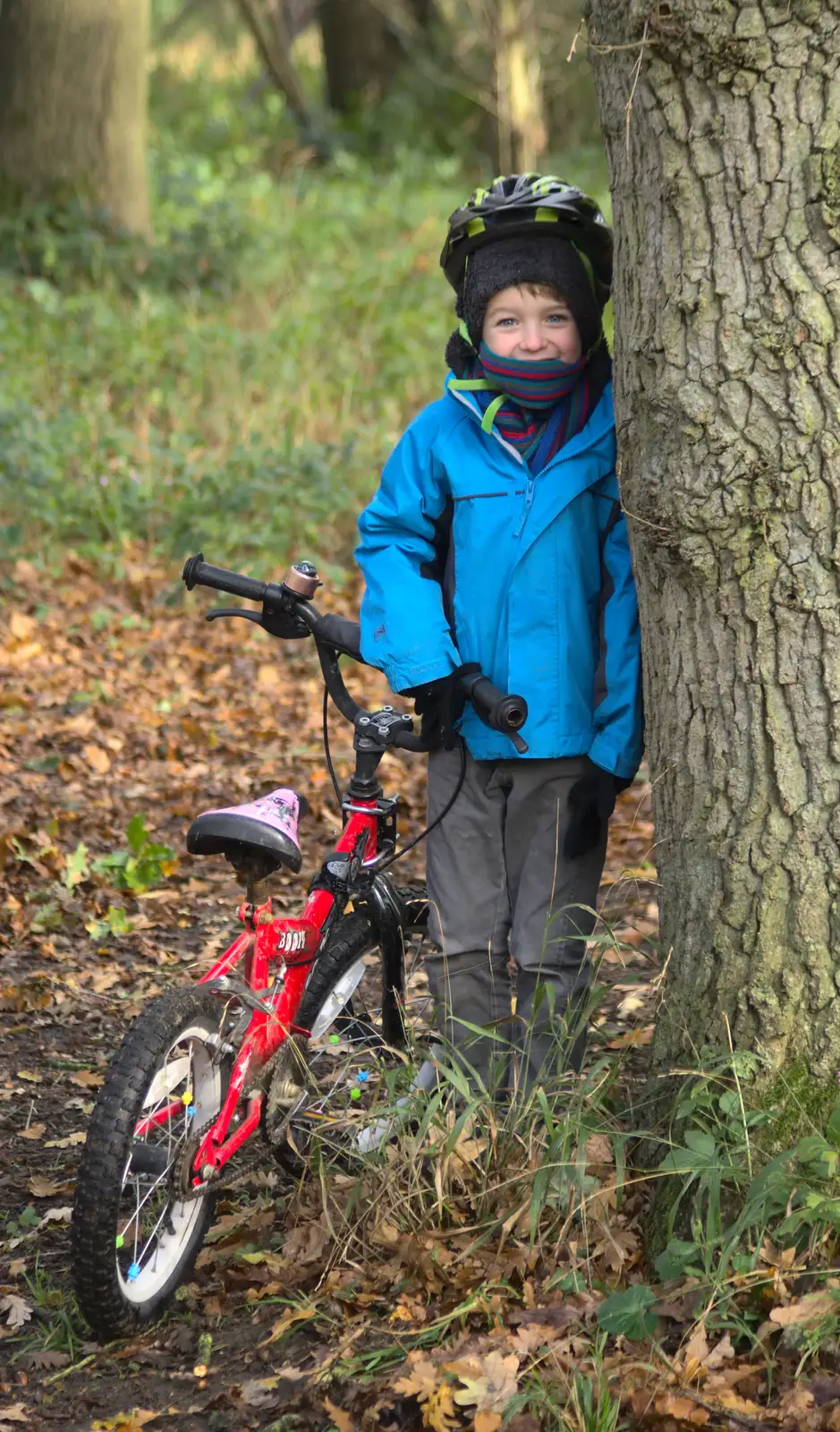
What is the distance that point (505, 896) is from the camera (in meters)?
3.62

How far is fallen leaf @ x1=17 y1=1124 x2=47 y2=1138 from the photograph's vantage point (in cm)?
393

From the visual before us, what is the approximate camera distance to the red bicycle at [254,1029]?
9.52ft

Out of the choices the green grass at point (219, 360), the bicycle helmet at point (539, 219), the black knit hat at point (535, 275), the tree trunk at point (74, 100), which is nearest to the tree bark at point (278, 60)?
the green grass at point (219, 360)

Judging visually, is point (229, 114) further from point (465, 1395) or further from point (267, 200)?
point (465, 1395)

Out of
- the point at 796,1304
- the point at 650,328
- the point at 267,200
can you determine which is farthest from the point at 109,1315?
the point at 267,200

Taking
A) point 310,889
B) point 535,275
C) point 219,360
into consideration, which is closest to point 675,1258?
point 310,889

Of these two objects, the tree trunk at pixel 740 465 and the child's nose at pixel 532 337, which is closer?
the tree trunk at pixel 740 465

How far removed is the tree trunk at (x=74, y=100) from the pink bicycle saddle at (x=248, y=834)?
1039 centimetres

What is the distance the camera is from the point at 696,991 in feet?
9.84

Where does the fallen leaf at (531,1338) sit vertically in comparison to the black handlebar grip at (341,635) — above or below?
below

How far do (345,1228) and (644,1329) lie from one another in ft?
2.45

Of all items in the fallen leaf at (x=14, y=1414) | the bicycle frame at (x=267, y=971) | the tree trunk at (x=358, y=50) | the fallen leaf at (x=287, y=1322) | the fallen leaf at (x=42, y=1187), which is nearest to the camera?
the fallen leaf at (x=14, y=1414)

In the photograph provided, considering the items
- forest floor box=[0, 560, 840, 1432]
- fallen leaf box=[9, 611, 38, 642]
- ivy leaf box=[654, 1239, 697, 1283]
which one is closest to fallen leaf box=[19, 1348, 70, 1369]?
forest floor box=[0, 560, 840, 1432]

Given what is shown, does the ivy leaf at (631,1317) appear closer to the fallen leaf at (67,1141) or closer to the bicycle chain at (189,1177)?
the bicycle chain at (189,1177)
